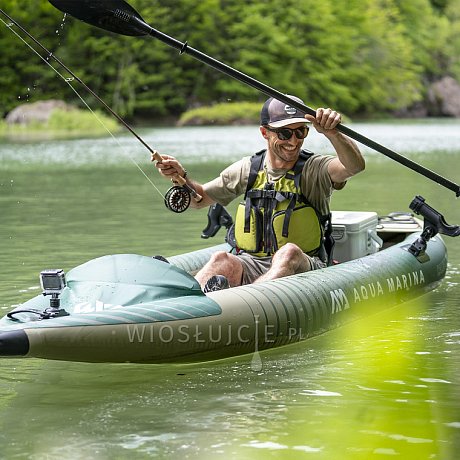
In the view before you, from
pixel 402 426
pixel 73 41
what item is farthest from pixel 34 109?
pixel 402 426

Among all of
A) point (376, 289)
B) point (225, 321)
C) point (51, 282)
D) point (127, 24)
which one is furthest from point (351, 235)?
point (51, 282)

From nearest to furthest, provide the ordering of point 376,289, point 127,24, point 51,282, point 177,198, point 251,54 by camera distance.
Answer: point 51,282 → point 127,24 → point 177,198 → point 376,289 → point 251,54

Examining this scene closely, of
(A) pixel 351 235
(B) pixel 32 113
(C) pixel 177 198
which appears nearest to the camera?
(C) pixel 177 198

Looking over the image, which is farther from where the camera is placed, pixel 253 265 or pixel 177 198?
pixel 177 198

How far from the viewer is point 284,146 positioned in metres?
6.09

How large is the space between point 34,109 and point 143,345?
109 ft

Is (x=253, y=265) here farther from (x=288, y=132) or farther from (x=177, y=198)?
(x=288, y=132)

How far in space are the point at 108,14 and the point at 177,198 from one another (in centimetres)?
101

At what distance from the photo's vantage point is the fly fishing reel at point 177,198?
20.2ft

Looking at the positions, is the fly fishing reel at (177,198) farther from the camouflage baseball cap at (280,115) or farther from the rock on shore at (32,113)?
the rock on shore at (32,113)

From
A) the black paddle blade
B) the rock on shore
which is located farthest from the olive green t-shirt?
the rock on shore

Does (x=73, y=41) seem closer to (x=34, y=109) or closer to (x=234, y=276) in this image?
(x=34, y=109)

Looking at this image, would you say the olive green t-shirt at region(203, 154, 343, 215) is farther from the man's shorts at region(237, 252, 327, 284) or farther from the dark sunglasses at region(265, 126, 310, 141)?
the man's shorts at region(237, 252, 327, 284)

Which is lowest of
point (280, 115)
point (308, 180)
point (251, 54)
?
point (308, 180)
